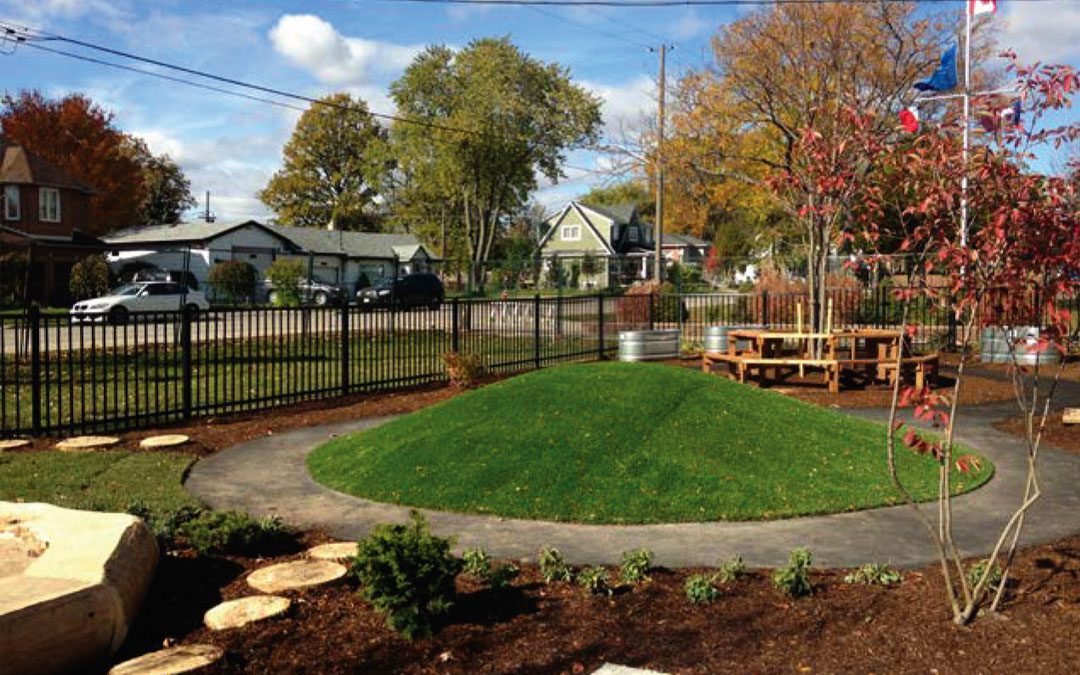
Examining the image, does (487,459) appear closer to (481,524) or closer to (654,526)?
(481,524)

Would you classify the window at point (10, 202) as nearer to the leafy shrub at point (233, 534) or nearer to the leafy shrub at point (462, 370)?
the leafy shrub at point (462, 370)

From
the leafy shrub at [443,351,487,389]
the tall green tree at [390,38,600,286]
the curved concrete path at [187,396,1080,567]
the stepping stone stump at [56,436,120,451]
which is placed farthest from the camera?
the tall green tree at [390,38,600,286]

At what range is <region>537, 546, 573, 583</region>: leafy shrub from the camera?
206 inches

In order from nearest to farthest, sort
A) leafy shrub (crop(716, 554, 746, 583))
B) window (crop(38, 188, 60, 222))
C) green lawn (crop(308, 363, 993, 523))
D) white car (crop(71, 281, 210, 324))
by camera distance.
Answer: leafy shrub (crop(716, 554, 746, 583))
green lawn (crop(308, 363, 993, 523))
white car (crop(71, 281, 210, 324))
window (crop(38, 188, 60, 222))

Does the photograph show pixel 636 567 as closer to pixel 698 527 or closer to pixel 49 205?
pixel 698 527

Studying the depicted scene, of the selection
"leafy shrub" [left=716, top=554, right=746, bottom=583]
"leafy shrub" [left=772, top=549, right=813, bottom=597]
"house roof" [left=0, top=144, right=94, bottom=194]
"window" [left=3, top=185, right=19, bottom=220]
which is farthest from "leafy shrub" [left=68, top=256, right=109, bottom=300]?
"leafy shrub" [left=772, top=549, right=813, bottom=597]

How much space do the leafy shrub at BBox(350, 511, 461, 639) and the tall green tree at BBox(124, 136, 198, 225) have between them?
7629 centimetres

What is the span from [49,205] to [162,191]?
1209 inches

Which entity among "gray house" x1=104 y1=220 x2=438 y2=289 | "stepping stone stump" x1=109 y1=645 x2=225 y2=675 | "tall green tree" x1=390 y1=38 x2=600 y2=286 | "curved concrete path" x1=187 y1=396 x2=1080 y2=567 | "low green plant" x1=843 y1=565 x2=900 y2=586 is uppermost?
"tall green tree" x1=390 y1=38 x2=600 y2=286

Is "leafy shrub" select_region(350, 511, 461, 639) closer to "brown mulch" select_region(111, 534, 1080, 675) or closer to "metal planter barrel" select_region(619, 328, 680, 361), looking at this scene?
"brown mulch" select_region(111, 534, 1080, 675)

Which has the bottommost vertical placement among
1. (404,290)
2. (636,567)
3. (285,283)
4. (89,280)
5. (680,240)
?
(636,567)

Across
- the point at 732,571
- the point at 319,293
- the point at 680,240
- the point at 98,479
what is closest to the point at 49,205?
the point at 319,293

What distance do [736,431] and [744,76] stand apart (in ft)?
66.7

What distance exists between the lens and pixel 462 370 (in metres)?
14.3
